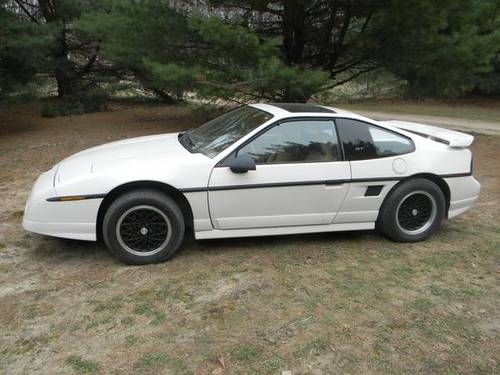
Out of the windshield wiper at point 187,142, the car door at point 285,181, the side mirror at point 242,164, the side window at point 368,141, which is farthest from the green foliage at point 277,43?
the side mirror at point 242,164

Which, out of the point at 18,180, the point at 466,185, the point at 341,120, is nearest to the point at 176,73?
the point at 18,180

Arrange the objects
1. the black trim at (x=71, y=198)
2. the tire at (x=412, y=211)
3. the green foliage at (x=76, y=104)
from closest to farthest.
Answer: the black trim at (x=71, y=198), the tire at (x=412, y=211), the green foliage at (x=76, y=104)

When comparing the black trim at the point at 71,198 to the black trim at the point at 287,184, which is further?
the black trim at the point at 287,184

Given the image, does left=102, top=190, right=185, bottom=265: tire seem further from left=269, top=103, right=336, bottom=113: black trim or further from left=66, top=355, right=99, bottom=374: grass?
left=269, top=103, right=336, bottom=113: black trim

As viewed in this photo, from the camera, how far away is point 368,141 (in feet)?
15.1

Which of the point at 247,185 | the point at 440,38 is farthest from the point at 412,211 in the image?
the point at 440,38

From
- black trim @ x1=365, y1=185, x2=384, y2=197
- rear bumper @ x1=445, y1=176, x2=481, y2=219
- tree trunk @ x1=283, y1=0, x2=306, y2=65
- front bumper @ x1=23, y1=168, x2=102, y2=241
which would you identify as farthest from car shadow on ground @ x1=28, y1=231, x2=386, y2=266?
tree trunk @ x1=283, y1=0, x2=306, y2=65

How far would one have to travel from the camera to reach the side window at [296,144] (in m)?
4.33

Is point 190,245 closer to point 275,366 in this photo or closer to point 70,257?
point 70,257

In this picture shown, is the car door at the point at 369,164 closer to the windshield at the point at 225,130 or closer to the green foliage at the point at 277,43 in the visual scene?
the windshield at the point at 225,130

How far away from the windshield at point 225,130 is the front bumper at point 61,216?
1080 millimetres

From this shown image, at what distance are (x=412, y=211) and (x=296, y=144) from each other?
1.35m

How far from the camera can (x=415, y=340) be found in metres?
3.18

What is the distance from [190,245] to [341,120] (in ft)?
6.00
